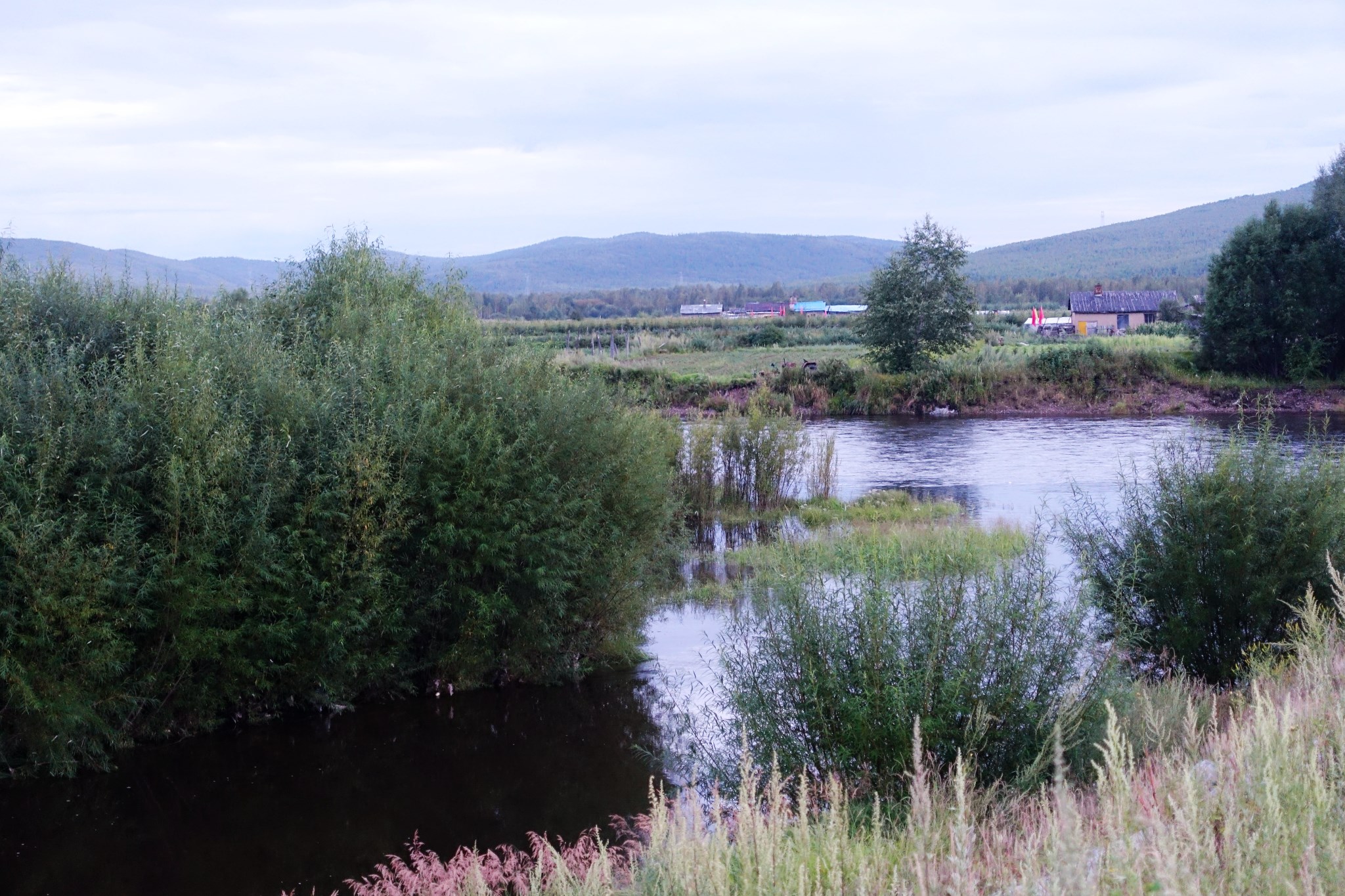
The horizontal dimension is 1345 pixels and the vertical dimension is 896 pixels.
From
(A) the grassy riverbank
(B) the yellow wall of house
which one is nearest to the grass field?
(A) the grassy riverbank

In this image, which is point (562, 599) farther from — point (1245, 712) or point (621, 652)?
point (1245, 712)

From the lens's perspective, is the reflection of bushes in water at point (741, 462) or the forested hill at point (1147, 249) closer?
the reflection of bushes in water at point (741, 462)

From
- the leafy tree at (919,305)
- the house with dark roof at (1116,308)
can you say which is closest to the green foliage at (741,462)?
the leafy tree at (919,305)

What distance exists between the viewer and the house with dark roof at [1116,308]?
90625 millimetres

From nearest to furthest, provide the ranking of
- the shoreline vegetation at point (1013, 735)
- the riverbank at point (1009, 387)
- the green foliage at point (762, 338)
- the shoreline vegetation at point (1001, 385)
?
the shoreline vegetation at point (1013, 735) → the shoreline vegetation at point (1001, 385) → the riverbank at point (1009, 387) → the green foliage at point (762, 338)

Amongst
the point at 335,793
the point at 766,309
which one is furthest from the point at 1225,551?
the point at 766,309

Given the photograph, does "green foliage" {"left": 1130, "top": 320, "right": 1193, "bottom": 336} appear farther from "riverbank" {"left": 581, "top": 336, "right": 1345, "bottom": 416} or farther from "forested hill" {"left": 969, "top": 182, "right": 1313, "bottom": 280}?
"forested hill" {"left": 969, "top": 182, "right": 1313, "bottom": 280}

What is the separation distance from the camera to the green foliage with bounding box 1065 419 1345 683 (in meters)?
11.2

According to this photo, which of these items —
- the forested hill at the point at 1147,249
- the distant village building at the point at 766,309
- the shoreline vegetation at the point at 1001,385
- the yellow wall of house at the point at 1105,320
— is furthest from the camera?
the forested hill at the point at 1147,249

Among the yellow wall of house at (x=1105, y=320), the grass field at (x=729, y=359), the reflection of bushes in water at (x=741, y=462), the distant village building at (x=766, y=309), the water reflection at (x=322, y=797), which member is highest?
the distant village building at (x=766, y=309)

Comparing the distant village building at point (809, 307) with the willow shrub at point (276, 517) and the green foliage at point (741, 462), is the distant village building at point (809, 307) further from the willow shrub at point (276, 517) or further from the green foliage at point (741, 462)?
the willow shrub at point (276, 517)

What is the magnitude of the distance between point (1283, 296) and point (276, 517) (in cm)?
4702

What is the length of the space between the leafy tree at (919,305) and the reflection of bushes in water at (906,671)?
139 ft

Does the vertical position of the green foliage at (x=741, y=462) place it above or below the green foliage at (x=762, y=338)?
below
